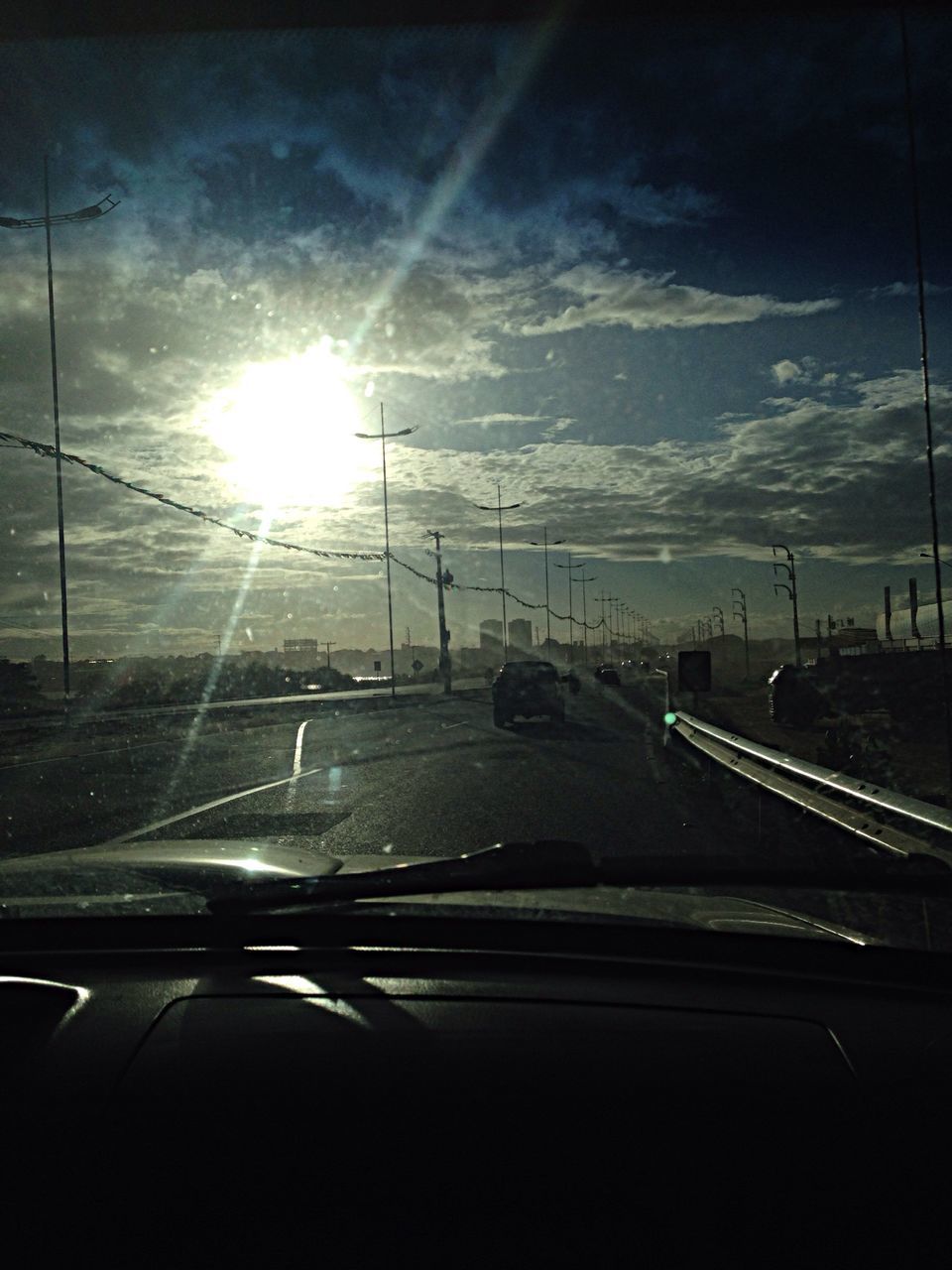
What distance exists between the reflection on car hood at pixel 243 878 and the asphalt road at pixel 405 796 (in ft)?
5.20

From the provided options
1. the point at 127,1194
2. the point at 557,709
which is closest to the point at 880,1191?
the point at 127,1194

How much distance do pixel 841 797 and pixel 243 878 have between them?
5.60 m

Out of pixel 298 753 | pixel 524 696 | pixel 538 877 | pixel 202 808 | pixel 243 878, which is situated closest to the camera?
pixel 538 877

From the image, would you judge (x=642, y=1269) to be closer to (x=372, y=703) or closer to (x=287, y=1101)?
(x=287, y=1101)

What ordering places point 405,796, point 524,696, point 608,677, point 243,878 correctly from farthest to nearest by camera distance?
point 608,677, point 524,696, point 405,796, point 243,878

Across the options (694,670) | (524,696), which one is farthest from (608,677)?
(694,670)

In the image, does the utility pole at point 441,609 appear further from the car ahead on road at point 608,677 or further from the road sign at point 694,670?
the road sign at point 694,670

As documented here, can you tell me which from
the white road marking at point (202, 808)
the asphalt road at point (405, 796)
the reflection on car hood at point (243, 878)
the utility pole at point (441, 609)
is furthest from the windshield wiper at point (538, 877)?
the utility pole at point (441, 609)

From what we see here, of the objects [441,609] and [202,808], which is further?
[441,609]

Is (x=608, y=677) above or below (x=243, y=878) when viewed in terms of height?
below

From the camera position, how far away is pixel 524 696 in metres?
26.5

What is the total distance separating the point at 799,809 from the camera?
29.7 feet

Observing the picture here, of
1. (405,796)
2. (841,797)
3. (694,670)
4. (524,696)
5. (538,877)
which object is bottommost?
(405,796)

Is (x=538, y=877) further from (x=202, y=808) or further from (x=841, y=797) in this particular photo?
(x=202, y=808)
